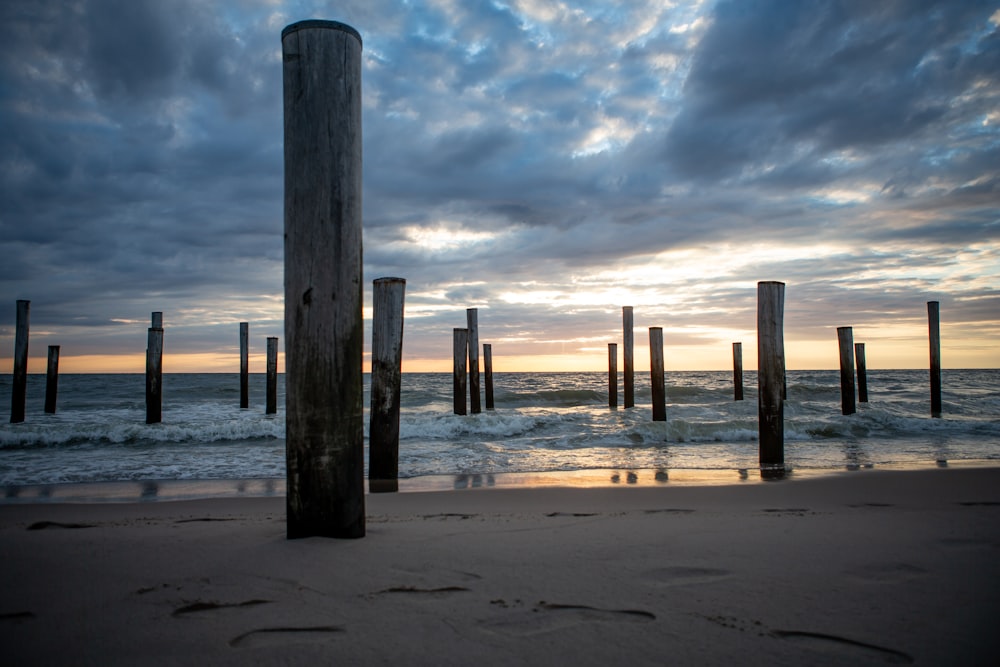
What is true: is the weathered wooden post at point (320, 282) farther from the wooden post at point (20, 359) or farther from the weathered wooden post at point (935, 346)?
the weathered wooden post at point (935, 346)

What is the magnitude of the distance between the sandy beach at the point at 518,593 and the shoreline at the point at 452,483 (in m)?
2.10

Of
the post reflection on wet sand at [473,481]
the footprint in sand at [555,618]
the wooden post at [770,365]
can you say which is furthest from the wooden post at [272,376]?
the footprint in sand at [555,618]

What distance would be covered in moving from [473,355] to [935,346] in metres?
13.6

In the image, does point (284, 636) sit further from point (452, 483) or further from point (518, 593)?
point (452, 483)

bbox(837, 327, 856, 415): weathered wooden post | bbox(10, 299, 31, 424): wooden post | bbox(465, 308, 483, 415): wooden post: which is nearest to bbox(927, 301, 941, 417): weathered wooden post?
bbox(837, 327, 856, 415): weathered wooden post

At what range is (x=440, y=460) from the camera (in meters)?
8.21

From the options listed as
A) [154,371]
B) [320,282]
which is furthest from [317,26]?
[154,371]

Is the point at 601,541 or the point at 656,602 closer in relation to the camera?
the point at 656,602

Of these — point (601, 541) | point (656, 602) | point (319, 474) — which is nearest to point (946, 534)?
point (601, 541)

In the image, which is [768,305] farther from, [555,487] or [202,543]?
[202,543]

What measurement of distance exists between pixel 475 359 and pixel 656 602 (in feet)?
49.6

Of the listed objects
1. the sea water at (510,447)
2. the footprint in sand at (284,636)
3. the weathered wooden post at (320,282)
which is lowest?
the sea water at (510,447)

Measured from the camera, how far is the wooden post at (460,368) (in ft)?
47.7

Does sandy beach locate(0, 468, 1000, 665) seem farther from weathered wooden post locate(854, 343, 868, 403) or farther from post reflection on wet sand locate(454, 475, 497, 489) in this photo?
weathered wooden post locate(854, 343, 868, 403)
